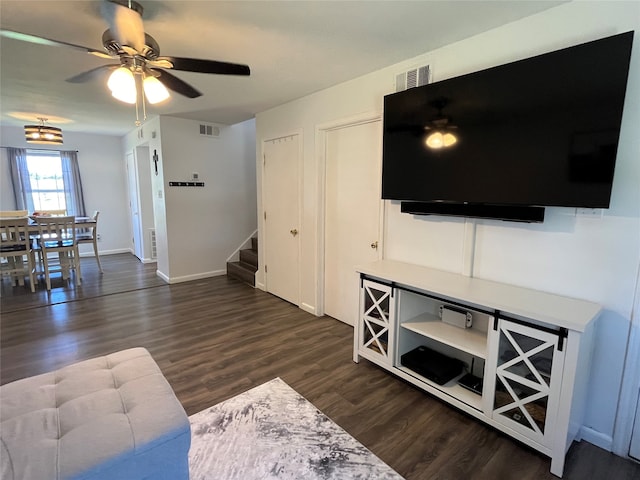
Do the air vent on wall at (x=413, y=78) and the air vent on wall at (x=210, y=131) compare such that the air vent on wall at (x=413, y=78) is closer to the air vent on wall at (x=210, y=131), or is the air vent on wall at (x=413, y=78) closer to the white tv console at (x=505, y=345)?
the white tv console at (x=505, y=345)

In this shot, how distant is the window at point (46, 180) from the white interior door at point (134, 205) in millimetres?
1214

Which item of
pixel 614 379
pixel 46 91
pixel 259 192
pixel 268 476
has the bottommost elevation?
pixel 268 476

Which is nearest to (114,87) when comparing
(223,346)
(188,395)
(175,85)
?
(175,85)

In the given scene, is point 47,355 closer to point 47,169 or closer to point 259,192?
point 259,192

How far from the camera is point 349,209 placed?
3.29 metres

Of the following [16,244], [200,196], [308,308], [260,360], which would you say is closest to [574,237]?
[260,360]

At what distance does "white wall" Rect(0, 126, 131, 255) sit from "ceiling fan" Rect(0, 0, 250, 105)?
18.9 ft

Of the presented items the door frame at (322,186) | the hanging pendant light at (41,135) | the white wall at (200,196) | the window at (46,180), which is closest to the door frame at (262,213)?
the door frame at (322,186)

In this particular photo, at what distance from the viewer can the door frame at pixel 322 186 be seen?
294 cm

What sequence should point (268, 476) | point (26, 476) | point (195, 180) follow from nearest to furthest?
point (26, 476)
point (268, 476)
point (195, 180)

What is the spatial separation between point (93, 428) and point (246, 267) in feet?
12.9

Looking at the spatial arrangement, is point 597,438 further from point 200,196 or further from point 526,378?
point 200,196

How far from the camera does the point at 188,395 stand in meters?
2.25

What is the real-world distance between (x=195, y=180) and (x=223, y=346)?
3.02 metres
